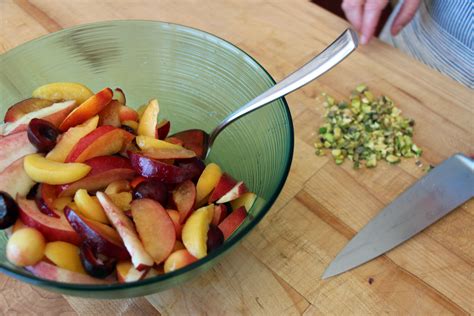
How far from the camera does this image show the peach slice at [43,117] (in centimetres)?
84

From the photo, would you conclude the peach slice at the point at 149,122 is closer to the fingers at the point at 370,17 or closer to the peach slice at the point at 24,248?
the peach slice at the point at 24,248

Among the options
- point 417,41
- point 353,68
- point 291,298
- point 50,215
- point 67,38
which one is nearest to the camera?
point 50,215

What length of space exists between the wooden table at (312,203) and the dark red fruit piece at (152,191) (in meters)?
0.18

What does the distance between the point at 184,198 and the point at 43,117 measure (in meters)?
0.29

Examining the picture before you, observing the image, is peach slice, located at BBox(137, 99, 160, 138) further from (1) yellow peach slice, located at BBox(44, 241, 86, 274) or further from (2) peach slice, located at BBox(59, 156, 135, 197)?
(1) yellow peach slice, located at BBox(44, 241, 86, 274)

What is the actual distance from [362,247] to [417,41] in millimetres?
871

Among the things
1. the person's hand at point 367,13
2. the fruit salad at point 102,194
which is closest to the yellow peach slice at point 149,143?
the fruit salad at point 102,194

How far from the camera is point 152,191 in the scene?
786mm

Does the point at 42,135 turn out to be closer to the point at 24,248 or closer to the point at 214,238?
the point at 24,248

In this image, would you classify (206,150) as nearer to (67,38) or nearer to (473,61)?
(67,38)

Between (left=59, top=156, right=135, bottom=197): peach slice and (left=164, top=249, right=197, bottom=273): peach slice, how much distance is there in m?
0.19

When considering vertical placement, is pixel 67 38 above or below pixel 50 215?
above

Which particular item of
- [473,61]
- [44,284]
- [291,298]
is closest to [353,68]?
[473,61]

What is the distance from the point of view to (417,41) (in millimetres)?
1516
